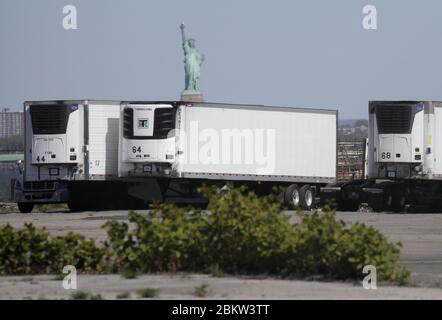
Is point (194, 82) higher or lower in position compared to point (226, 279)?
higher

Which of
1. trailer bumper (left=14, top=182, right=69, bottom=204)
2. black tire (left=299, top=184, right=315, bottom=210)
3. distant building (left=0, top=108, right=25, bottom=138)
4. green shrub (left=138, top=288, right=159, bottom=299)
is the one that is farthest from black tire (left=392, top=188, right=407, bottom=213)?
distant building (left=0, top=108, right=25, bottom=138)

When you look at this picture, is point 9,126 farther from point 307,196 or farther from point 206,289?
point 206,289

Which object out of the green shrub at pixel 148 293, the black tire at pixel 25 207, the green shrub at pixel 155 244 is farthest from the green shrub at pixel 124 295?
the black tire at pixel 25 207

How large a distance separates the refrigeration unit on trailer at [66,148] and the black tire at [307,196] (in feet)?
23.6

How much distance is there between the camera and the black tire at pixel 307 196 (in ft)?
151

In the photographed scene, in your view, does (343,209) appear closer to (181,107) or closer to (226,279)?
(181,107)

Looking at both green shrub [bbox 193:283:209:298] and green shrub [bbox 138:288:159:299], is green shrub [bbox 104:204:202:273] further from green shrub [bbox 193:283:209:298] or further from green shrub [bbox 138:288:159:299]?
green shrub [bbox 138:288:159:299]

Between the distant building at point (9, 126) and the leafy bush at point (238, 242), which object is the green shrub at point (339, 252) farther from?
the distant building at point (9, 126)

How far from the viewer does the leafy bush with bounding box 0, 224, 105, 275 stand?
1858cm
